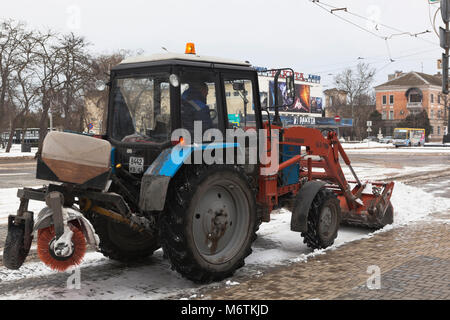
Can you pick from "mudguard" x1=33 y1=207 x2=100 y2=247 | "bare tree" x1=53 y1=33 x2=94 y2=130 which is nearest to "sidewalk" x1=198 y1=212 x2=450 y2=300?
"mudguard" x1=33 y1=207 x2=100 y2=247

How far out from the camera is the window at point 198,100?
17.0 feet

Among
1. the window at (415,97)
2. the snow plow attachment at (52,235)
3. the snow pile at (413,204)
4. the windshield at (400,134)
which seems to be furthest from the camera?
the window at (415,97)

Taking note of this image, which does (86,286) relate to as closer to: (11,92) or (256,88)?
(256,88)

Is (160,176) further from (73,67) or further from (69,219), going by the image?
(73,67)

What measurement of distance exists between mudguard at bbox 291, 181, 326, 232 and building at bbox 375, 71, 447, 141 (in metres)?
88.4

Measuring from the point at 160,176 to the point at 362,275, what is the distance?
8.46 feet

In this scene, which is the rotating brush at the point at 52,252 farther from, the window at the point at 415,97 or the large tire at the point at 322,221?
the window at the point at 415,97

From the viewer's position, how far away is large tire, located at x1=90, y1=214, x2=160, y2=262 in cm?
580

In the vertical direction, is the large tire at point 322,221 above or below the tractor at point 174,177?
below

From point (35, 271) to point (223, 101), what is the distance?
2954mm

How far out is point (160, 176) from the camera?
4680 mm

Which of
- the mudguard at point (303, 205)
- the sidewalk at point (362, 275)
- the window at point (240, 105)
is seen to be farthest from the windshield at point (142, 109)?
the mudguard at point (303, 205)

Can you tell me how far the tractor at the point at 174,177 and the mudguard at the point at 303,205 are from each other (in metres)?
0.01
